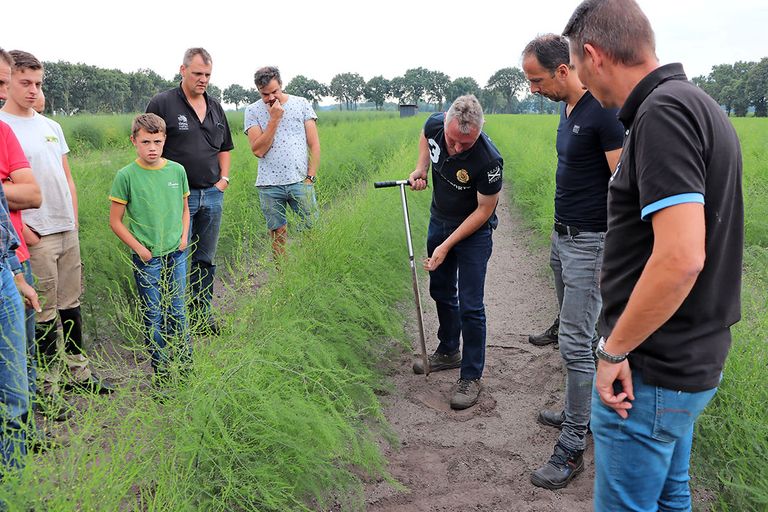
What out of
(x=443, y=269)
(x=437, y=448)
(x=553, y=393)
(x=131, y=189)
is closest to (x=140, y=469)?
(x=437, y=448)

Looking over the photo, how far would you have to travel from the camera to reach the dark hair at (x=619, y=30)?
1.27 m

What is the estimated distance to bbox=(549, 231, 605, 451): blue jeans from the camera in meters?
2.44

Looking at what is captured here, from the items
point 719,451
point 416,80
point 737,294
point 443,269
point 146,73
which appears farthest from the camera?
point 416,80

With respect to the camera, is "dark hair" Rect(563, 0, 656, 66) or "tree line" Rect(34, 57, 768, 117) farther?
"tree line" Rect(34, 57, 768, 117)

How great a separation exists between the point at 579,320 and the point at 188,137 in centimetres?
293

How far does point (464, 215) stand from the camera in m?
3.18

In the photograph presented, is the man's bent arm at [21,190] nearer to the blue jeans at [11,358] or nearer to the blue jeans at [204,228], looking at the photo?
the blue jeans at [11,358]

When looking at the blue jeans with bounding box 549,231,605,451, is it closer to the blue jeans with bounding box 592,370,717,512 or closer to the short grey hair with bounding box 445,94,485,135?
the short grey hair with bounding box 445,94,485,135

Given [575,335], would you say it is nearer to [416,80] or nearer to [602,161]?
[602,161]

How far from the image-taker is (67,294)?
3.13 meters

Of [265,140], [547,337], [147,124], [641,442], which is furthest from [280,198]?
[641,442]

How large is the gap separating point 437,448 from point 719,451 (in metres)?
1.33

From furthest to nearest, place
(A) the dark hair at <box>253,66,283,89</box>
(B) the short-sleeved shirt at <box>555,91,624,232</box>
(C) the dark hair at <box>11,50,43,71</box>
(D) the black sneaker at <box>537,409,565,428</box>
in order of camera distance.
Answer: (A) the dark hair at <box>253,66,283,89</box> → (D) the black sneaker at <box>537,409,565,428</box> → (C) the dark hair at <box>11,50,43,71</box> → (B) the short-sleeved shirt at <box>555,91,624,232</box>

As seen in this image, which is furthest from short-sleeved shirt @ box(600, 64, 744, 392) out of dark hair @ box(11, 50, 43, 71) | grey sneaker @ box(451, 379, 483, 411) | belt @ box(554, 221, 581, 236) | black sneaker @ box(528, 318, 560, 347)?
dark hair @ box(11, 50, 43, 71)
